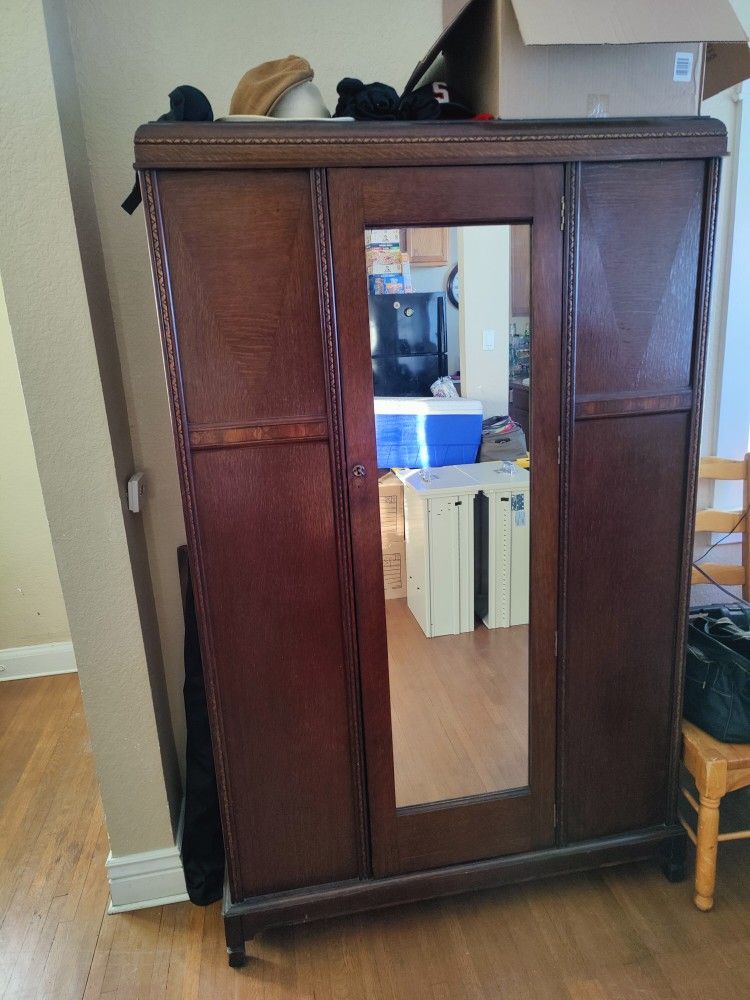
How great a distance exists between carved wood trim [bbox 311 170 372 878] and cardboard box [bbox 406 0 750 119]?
41cm

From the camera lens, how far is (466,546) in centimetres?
149

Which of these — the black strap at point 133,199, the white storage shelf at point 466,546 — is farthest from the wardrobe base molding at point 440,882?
the black strap at point 133,199

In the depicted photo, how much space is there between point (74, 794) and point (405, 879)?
121 centimetres

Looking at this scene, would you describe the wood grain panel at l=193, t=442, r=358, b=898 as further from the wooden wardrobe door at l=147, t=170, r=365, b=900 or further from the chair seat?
the chair seat

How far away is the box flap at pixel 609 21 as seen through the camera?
1.12 m

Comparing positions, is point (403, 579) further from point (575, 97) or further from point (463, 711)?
point (575, 97)

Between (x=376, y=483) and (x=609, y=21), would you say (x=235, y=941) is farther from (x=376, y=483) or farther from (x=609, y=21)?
(x=609, y=21)

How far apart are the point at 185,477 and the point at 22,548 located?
75.1 inches

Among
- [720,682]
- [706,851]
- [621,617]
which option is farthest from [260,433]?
[706,851]

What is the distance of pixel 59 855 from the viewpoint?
1914 mm

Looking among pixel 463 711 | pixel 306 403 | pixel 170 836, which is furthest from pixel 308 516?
pixel 170 836

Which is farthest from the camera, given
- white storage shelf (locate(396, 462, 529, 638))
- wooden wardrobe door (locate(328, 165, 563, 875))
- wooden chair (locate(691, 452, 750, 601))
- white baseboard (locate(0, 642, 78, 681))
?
white baseboard (locate(0, 642, 78, 681))

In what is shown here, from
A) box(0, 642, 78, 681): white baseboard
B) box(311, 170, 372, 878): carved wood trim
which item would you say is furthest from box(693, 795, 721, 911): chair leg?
box(0, 642, 78, 681): white baseboard

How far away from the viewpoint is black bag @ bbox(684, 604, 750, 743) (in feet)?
5.10
